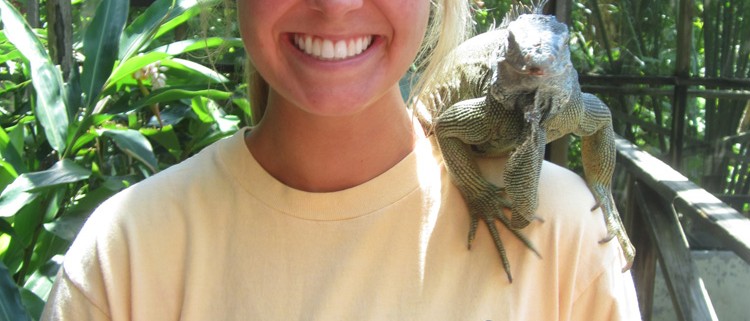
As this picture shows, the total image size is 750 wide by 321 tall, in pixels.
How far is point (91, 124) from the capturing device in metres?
2.33

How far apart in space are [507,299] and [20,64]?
2627 millimetres

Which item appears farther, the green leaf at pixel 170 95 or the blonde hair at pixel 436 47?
the green leaf at pixel 170 95

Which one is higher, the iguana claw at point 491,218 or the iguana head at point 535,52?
the iguana head at point 535,52

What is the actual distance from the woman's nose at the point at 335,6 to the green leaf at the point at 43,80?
148 centimetres

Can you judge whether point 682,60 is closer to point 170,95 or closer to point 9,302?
point 170,95

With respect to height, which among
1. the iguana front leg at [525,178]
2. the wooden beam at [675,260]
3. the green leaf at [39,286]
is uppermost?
the iguana front leg at [525,178]

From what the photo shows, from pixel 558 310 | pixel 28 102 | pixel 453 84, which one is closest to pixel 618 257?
pixel 558 310

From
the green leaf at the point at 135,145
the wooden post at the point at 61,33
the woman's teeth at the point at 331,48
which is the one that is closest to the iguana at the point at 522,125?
the woman's teeth at the point at 331,48

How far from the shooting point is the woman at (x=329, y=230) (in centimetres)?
104

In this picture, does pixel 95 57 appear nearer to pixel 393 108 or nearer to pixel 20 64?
pixel 20 64

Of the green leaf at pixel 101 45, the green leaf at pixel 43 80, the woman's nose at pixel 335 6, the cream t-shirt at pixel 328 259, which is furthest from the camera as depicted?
the green leaf at pixel 101 45

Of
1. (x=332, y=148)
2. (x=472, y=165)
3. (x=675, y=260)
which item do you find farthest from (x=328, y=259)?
(x=675, y=260)

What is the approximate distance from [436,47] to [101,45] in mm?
1499

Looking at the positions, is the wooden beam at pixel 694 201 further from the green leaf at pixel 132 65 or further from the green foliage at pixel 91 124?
the green leaf at pixel 132 65
